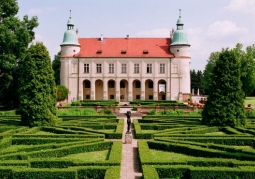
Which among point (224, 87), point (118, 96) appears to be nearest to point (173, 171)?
point (224, 87)

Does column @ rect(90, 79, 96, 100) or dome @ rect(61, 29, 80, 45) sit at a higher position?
dome @ rect(61, 29, 80, 45)

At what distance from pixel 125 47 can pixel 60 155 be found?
1679 inches

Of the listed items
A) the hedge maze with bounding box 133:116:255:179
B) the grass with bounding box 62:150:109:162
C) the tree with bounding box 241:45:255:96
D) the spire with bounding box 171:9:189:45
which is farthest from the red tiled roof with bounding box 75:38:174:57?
the grass with bounding box 62:150:109:162

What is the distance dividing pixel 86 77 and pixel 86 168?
4403 cm

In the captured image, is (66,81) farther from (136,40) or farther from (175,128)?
(175,128)

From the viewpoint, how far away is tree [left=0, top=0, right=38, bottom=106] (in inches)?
1352

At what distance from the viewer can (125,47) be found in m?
54.8

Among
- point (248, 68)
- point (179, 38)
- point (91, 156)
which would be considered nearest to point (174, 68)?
point (179, 38)

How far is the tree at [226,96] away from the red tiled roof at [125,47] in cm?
3165

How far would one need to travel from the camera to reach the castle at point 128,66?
53.2 metres

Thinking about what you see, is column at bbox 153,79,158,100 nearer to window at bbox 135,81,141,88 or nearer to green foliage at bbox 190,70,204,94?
window at bbox 135,81,141,88

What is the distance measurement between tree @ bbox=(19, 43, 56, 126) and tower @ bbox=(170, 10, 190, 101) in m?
34.3

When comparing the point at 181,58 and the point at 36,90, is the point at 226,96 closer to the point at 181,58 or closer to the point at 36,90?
the point at 36,90

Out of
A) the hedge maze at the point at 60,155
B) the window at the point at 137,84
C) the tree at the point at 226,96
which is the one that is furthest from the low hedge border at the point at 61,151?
the window at the point at 137,84
